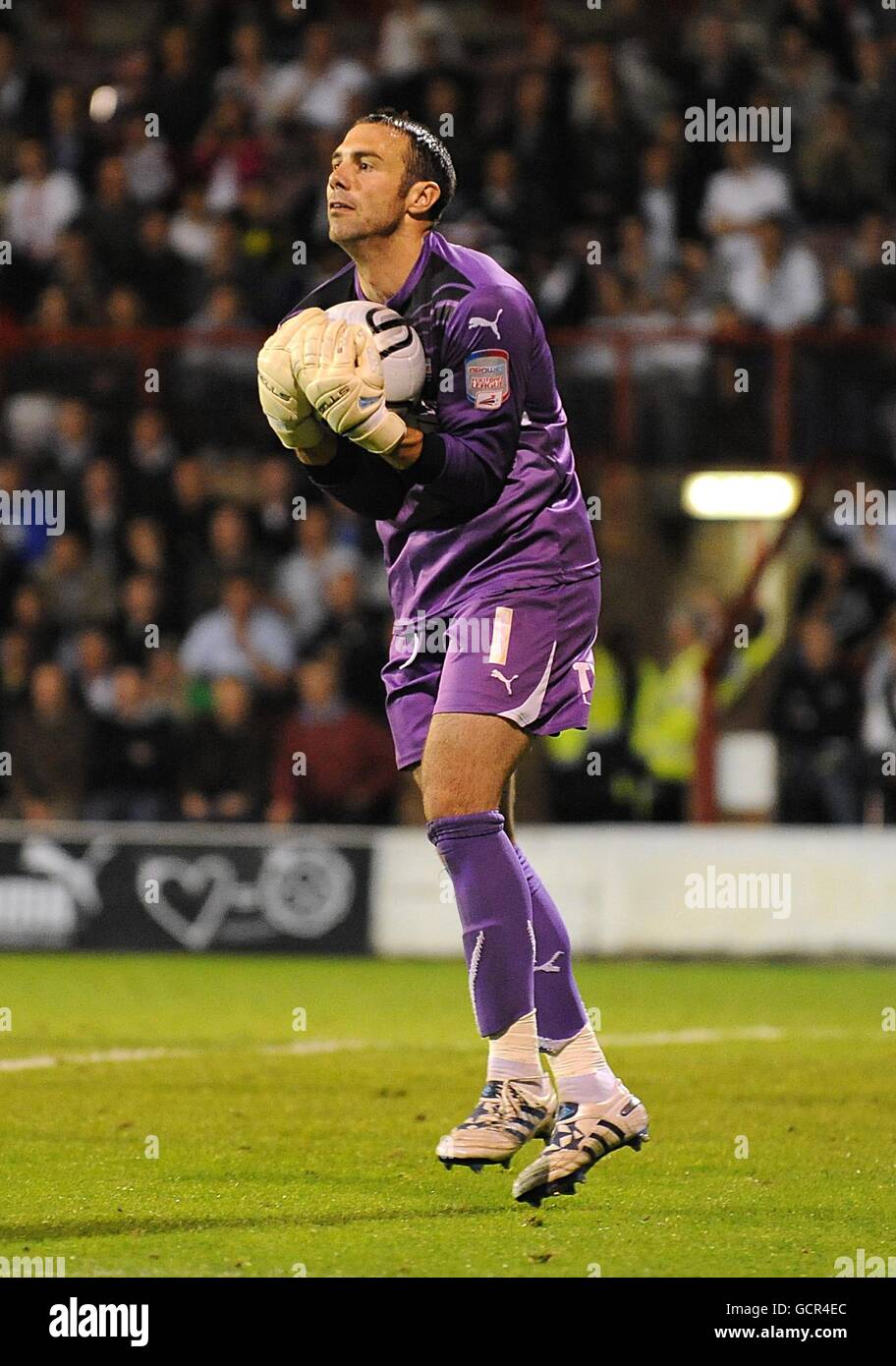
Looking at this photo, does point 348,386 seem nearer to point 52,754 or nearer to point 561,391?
point 52,754

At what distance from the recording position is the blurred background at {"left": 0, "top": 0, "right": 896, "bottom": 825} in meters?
13.3

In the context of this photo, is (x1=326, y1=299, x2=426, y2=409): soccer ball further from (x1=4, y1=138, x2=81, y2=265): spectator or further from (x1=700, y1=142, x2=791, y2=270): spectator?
(x1=4, y1=138, x2=81, y2=265): spectator

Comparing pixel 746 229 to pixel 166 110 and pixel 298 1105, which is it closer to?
pixel 166 110

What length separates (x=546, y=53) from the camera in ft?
54.2

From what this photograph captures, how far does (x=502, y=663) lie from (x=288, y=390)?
0.80 m

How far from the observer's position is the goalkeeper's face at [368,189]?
17.4ft

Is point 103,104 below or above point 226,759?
above

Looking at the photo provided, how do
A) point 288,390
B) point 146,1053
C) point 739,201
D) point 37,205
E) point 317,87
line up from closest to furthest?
point 288,390 < point 146,1053 < point 739,201 < point 37,205 < point 317,87

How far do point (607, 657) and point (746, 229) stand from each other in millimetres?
3536

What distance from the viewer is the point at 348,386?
4988mm

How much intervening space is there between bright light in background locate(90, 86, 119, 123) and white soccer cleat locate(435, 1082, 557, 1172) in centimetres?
1310

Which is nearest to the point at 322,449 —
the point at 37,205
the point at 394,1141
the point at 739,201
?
the point at 394,1141

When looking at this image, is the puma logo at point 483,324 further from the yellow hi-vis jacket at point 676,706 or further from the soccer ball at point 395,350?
the yellow hi-vis jacket at point 676,706

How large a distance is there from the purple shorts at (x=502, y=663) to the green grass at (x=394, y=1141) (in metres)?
1.15
